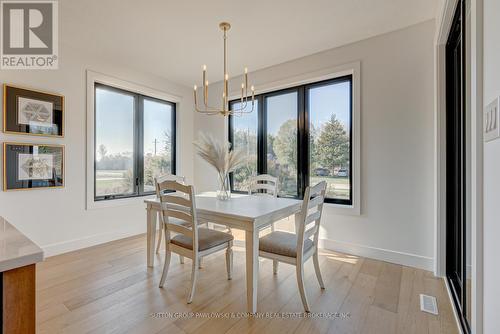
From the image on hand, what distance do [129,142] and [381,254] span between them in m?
3.73

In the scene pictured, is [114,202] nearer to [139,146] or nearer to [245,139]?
[139,146]

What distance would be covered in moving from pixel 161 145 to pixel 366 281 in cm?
356

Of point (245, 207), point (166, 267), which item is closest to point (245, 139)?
point (245, 207)

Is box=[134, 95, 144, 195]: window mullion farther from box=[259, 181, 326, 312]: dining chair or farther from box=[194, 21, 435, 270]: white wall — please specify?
box=[194, 21, 435, 270]: white wall

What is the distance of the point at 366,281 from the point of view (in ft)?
7.43

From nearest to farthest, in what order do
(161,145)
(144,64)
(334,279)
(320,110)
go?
(334,279)
(320,110)
(144,64)
(161,145)

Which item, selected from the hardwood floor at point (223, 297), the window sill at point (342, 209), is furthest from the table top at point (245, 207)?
the window sill at point (342, 209)

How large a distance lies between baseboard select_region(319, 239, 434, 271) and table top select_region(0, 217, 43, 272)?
2933 mm

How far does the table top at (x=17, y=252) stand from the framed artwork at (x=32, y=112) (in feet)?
8.12

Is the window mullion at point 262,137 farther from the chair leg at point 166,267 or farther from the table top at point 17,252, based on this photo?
the table top at point 17,252
